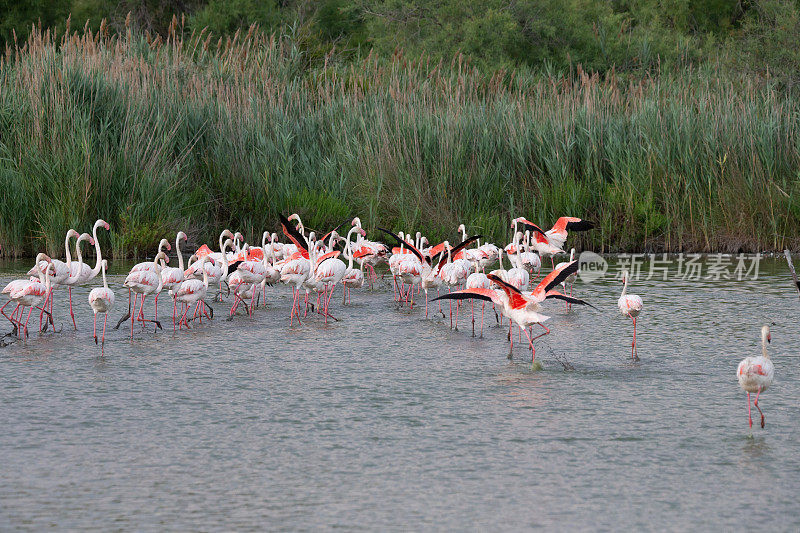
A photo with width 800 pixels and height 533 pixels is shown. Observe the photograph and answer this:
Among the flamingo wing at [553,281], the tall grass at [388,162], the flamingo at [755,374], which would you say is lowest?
the flamingo at [755,374]

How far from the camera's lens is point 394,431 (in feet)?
17.8

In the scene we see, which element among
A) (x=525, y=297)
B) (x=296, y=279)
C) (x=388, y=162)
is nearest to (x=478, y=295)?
(x=525, y=297)

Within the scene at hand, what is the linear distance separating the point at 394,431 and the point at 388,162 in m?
8.69

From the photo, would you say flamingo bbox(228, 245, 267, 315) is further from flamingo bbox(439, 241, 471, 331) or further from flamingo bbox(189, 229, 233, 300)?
flamingo bbox(439, 241, 471, 331)

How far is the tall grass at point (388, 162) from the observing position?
1280 cm

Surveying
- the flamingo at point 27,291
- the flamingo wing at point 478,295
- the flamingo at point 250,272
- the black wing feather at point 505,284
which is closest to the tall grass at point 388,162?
the flamingo at point 250,272

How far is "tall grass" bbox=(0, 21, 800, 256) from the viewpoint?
12797 millimetres

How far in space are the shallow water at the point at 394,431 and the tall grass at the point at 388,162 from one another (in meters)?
4.77

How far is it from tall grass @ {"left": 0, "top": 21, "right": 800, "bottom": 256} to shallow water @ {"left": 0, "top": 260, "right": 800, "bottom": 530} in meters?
4.77

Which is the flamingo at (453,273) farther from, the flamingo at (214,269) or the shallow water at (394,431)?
the flamingo at (214,269)

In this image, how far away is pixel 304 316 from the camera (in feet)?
30.7

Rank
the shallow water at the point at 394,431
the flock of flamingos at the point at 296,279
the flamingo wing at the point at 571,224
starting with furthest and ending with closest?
1. the flamingo wing at the point at 571,224
2. the flock of flamingos at the point at 296,279
3. the shallow water at the point at 394,431

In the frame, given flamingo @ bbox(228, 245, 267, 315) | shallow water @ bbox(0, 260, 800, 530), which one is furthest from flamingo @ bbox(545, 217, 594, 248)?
flamingo @ bbox(228, 245, 267, 315)

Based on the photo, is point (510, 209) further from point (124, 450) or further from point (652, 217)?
point (124, 450)
